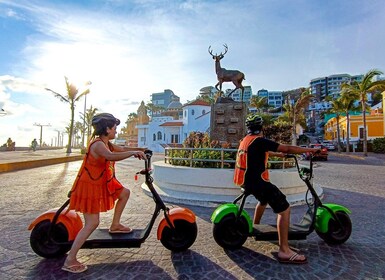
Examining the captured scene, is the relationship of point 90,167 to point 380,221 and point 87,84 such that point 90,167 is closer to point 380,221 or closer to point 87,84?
point 380,221

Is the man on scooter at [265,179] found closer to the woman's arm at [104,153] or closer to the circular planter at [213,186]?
the woman's arm at [104,153]

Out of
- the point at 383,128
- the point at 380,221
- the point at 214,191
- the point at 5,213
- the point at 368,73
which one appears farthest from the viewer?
the point at 383,128

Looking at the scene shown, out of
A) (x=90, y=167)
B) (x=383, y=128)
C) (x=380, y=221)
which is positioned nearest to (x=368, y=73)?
(x=383, y=128)

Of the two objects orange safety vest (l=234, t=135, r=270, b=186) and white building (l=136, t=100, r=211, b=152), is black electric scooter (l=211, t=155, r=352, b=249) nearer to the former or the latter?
orange safety vest (l=234, t=135, r=270, b=186)

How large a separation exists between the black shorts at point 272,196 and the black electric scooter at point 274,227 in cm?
24

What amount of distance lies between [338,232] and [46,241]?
382 centimetres

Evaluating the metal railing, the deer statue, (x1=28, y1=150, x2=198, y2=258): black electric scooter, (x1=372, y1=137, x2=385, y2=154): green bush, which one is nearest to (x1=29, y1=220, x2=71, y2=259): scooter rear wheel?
(x1=28, y1=150, x2=198, y2=258): black electric scooter

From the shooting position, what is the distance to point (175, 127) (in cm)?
4453

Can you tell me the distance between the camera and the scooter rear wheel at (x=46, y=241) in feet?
10.7

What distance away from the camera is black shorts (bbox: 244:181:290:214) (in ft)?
10.5

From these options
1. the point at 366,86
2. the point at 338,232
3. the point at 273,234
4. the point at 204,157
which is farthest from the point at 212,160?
the point at 366,86

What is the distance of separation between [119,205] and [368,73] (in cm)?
2918

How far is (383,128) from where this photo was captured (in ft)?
126

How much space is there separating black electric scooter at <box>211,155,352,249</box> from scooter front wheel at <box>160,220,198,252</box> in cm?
32
